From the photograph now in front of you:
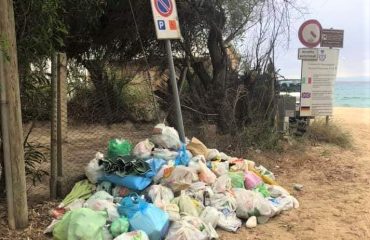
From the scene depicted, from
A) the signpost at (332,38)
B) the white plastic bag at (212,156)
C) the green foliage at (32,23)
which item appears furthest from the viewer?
the signpost at (332,38)

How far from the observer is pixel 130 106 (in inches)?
433

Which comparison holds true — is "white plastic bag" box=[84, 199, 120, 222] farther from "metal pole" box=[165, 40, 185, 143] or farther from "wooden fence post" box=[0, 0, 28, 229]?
"metal pole" box=[165, 40, 185, 143]

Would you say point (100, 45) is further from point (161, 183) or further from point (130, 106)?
point (161, 183)

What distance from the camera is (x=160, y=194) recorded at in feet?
16.7

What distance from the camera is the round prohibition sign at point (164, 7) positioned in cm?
617

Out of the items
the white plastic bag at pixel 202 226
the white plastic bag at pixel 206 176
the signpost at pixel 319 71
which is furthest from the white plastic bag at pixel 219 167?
the signpost at pixel 319 71

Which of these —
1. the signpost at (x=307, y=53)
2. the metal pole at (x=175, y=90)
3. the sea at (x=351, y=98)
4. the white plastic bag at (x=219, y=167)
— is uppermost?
the signpost at (x=307, y=53)

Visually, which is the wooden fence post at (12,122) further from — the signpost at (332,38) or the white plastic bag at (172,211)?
the signpost at (332,38)

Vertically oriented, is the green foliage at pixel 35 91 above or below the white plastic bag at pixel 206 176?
above

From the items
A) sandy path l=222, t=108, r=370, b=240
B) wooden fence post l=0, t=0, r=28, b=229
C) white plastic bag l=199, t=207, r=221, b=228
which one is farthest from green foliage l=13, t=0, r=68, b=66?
sandy path l=222, t=108, r=370, b=240

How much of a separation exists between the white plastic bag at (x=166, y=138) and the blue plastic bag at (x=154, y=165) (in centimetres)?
48

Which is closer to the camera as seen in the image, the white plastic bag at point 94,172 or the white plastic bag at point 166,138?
the white plastic bag at point 94,172

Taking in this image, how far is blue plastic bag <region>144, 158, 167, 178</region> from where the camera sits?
539cm

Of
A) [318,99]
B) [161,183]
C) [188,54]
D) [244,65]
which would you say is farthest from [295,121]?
[161,183]
